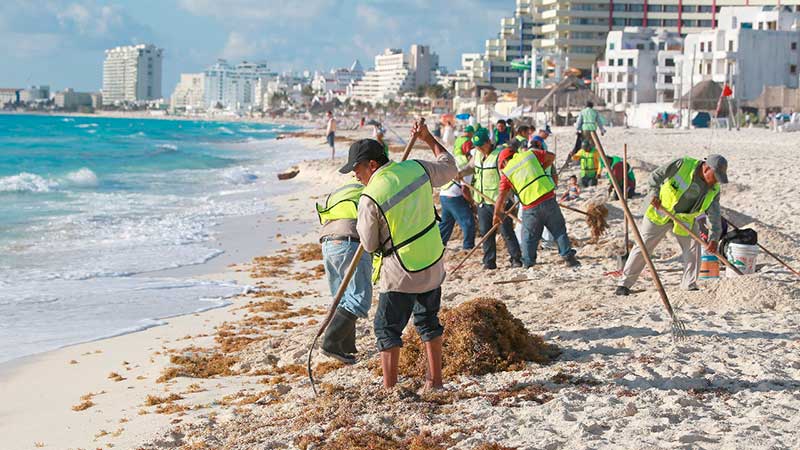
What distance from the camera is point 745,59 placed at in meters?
65.6

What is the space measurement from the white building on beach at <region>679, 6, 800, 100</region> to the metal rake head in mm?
60754

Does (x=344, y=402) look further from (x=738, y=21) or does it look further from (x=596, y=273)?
(x=738, y=21)

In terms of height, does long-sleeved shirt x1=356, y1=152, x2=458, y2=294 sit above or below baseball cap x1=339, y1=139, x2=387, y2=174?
below

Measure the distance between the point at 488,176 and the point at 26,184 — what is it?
20.8 meters

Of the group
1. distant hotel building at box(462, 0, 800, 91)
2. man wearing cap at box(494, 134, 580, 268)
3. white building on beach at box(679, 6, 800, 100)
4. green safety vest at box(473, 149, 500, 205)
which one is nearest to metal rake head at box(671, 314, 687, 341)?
man wearing cap at box(494, 134, 580, 268)

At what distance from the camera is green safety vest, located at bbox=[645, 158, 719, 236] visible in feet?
25.7

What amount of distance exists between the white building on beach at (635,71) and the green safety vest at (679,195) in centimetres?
6732

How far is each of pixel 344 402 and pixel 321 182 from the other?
2120 centimetres

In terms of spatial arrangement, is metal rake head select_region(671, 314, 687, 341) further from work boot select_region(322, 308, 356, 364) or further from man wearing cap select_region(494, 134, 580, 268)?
man wearing cap select_region(494, 134, 580, 268)

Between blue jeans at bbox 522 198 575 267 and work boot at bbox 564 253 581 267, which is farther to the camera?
work boot at bbox 564 253 581 267

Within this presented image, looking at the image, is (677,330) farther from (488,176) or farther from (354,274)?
(488,176)

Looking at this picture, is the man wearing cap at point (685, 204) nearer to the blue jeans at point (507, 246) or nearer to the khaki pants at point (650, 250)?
the khaki pants at point (650, 250)

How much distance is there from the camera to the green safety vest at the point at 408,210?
5059 millimetres

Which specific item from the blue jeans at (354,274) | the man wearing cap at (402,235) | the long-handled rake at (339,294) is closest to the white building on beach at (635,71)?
the blue jeans at (354,274)
